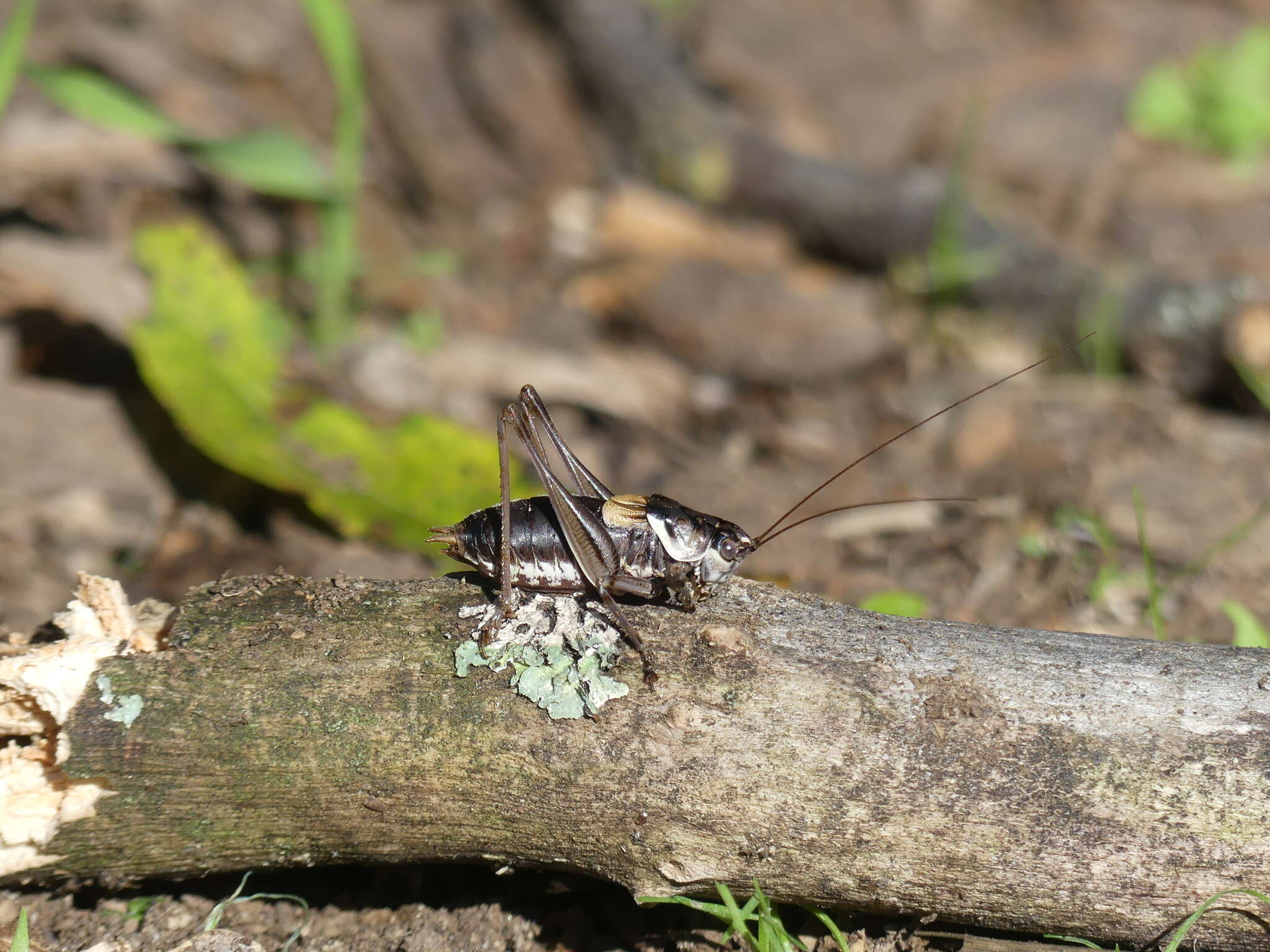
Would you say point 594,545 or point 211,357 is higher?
point 211,357

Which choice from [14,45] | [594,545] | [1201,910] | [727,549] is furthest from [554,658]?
[14,45]

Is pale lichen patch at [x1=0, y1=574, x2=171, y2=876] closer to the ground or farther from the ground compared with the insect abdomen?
closer to the ground

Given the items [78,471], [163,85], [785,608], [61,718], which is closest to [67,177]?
[163,85]

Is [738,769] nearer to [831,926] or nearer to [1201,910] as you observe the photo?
[831,926]

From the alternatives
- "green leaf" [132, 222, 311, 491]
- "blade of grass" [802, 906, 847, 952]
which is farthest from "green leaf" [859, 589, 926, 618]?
"green leaf" [132, 222, 311, 491]

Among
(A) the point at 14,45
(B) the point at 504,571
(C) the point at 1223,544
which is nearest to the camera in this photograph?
(B) the point at 504,571

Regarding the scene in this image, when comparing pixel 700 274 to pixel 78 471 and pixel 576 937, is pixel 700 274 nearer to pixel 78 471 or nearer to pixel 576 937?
pixel 78 471

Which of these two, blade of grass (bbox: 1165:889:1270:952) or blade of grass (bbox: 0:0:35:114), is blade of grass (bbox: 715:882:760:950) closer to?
blade of grass (bbox: 1165:889:1270:952)

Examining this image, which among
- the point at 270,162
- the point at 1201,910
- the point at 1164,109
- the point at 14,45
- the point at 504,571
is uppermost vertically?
the point at 1164,109
